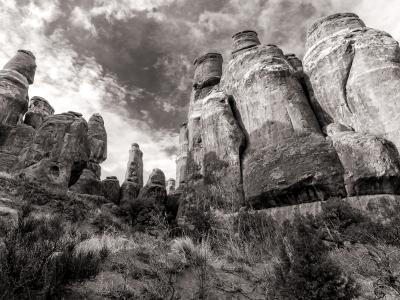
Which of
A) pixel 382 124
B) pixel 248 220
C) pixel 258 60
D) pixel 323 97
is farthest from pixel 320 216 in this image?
pixel 258 60

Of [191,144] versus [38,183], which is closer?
[38,183]

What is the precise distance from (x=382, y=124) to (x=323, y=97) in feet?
11.0

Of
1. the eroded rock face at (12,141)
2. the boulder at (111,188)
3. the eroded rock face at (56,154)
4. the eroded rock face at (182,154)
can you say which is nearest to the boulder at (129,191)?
the boulder at (111,188)

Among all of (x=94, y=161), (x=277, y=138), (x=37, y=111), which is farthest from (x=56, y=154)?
(x=37, y=111)

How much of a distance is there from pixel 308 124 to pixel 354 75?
2768 mm

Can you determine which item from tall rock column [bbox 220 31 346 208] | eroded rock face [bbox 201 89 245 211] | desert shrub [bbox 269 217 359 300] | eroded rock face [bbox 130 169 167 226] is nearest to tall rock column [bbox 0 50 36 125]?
eroded rock face [bbox 130 169 167 226]

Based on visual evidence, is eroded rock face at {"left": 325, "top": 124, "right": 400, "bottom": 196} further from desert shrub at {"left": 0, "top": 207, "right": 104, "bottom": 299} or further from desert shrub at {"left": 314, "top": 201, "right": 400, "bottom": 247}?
desert shrub at {"left": 0, "top": 207, "right": 104, "bottom": 299}

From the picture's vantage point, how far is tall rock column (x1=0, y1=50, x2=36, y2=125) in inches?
909

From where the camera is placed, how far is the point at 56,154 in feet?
55.8

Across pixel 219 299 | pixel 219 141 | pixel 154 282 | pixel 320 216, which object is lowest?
pixel 219 299

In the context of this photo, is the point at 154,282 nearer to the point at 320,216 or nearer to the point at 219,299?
the point at 219,299

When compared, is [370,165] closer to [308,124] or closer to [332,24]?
[308,124]

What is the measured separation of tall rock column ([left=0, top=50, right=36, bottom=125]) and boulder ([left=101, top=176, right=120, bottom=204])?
912 cm

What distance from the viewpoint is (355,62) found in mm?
12602
